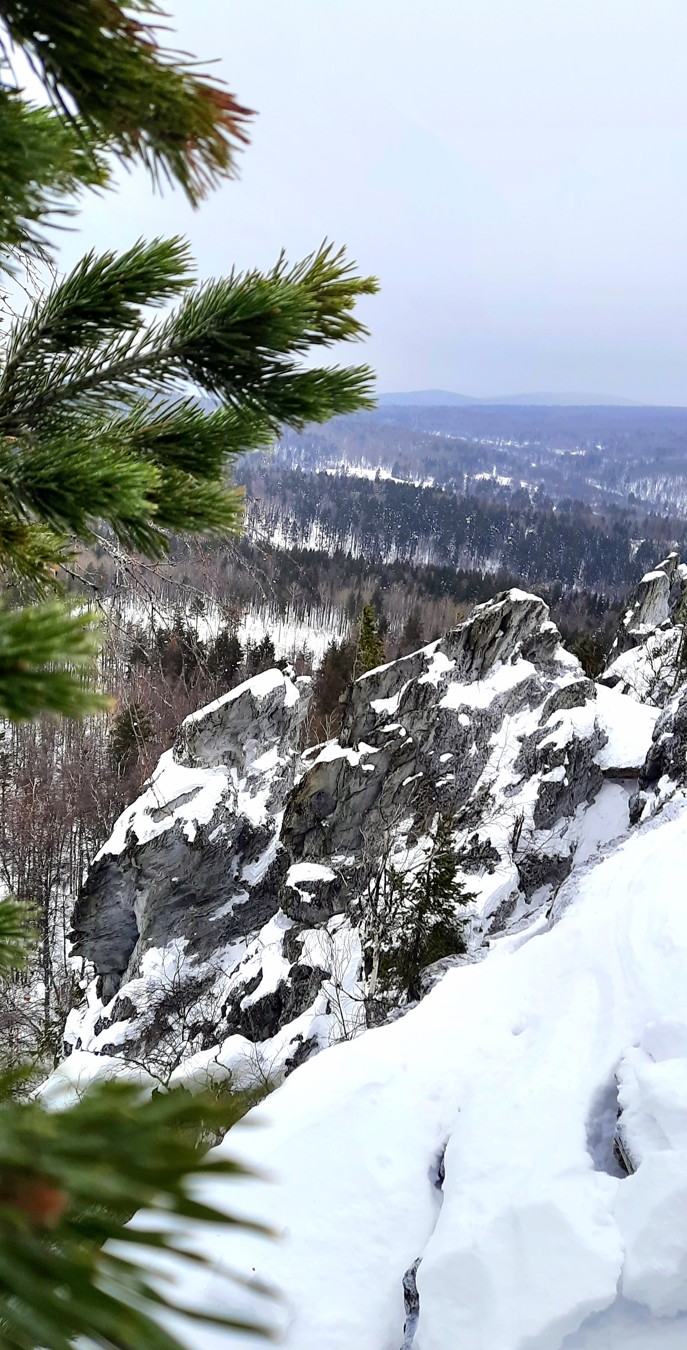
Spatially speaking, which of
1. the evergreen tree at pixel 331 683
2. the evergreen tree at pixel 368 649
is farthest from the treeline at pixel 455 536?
the evergreen tree at pixel 368 649

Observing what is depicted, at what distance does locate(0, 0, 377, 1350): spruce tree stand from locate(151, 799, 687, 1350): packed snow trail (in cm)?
336

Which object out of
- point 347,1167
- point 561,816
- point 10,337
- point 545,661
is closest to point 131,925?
point 561,816

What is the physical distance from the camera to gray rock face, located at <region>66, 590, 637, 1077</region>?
616 inches

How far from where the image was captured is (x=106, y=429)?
61.3 inches

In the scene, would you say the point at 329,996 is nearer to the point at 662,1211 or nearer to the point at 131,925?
the point at 131,925

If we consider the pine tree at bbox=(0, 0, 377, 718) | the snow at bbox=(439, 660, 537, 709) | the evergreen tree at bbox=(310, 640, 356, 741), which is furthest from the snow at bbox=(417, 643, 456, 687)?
the pine tree at bbox=(0, 0, 377, 718)

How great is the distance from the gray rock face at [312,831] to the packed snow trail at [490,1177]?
823cm

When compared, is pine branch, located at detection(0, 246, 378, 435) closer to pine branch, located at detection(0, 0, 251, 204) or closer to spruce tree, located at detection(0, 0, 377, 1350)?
spruce tree, located at detection(0, 0, 377, 1350)

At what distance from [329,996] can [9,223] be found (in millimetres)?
14612

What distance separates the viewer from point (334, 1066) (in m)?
6.26

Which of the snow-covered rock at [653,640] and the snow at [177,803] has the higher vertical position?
the snow-covered rock at [653,640]

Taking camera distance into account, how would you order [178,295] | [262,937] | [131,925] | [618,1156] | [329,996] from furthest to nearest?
1. [131,925]
2. [262,937]
3. [329,996]
4. [618,1156]
5. [178,295]

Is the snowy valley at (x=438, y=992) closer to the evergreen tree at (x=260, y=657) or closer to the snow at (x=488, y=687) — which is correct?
the snow at (x=488, y=687)

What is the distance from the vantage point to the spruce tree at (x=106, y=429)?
49 centimetres
